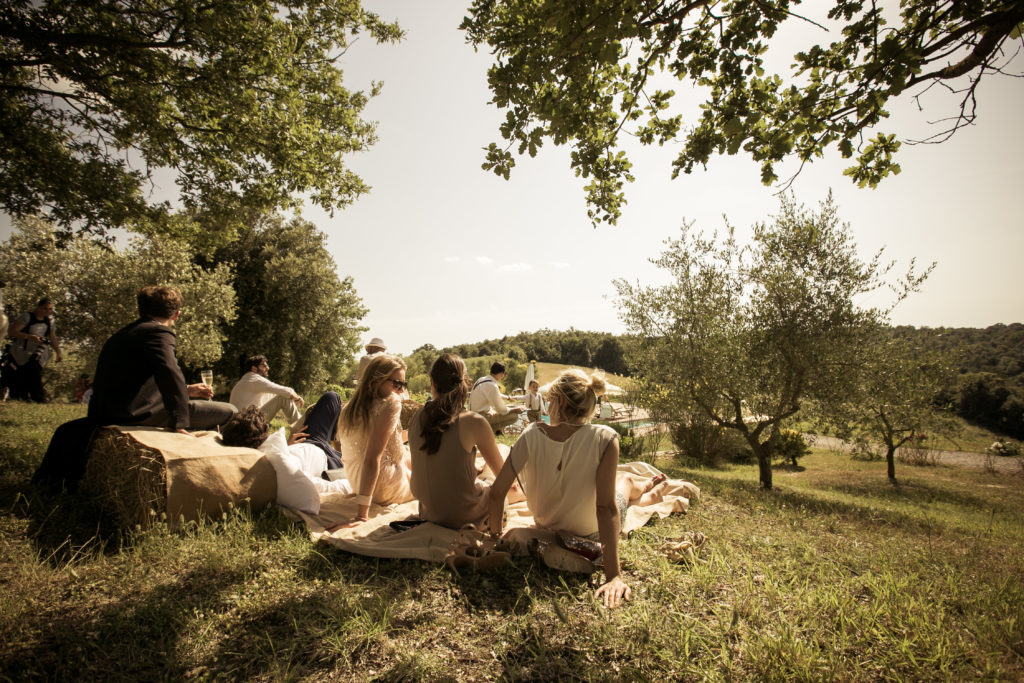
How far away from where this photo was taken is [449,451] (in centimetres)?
368

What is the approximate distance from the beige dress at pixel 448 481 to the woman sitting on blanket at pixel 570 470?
0.37 metres

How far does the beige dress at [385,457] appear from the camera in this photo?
4.42m

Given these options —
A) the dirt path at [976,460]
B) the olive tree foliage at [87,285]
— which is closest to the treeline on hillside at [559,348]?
the dirt path at [976,460]

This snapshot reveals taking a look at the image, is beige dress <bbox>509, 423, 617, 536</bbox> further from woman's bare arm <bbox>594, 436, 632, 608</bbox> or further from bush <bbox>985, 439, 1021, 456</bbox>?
bush <bbox>985, 439, 1021, 456</bbox>

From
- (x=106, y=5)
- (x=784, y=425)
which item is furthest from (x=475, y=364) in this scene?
(x=106, y=5)

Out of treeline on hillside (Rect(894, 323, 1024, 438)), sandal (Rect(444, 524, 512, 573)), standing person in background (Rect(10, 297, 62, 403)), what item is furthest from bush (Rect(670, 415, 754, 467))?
treeline on hillside (Rect(894, 323, 1024, 438))

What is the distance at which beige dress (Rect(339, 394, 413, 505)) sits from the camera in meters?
4.42

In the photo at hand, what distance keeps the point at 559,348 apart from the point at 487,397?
9995cm

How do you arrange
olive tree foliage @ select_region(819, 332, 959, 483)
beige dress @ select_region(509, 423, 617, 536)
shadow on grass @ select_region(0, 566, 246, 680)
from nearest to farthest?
shadow on grass @ select_region(0, 566, 246, 680), beige dress @ select_region(509, 423, 617, 536), olive tree foliage @ select_region(819, 332, 959, 483)

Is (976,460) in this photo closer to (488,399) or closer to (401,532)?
(488,399)

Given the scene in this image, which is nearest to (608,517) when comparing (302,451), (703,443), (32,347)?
(302,451)

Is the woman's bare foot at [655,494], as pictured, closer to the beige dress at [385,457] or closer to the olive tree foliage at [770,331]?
the beige dress at [385,457]

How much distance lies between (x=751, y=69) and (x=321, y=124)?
7.99 metres

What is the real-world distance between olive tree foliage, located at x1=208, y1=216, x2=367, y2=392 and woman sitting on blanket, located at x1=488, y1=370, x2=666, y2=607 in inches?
1021
